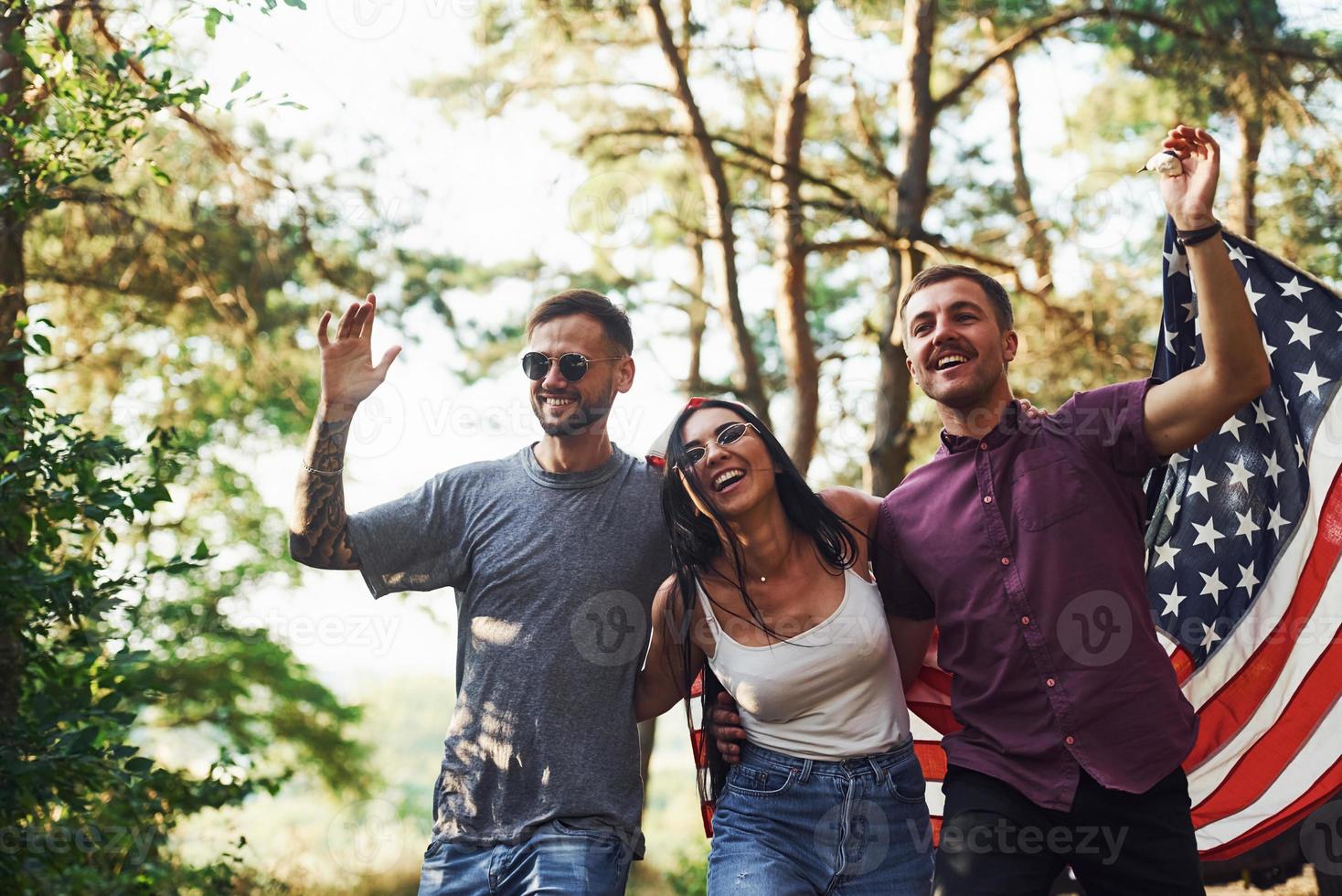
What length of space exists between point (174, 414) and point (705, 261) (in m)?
6.67

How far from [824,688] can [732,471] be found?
0.67 meters

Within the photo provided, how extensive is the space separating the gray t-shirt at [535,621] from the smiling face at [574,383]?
17 centimetres

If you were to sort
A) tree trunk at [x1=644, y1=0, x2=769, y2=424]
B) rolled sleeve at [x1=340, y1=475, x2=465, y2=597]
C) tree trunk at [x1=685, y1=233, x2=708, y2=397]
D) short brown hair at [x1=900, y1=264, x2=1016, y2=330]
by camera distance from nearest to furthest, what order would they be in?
short brown hair at [x1=900, y1=264, x2=1016, y2=330] → rolled sleeve at [x1=340, y1=475, x2=465, y2=597] → tree trunk at [x1=644, y1=0, x2=769, y2=424] → tree trunk at [x1=685, y1=233, x2=708, y2=397]

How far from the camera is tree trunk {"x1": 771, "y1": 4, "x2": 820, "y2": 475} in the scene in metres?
10.7

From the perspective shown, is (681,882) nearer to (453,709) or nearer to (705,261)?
(705,261)

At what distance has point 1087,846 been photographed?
292 cm

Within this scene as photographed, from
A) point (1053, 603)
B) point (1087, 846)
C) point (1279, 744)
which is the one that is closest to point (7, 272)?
point (1053, 603)

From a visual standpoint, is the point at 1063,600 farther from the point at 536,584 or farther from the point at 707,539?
the point at 536,584

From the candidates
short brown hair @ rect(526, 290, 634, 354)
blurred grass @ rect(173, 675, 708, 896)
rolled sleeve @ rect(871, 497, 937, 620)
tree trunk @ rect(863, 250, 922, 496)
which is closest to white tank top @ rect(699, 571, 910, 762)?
rolled sleeve @ rect(871, 497, 937, 620)

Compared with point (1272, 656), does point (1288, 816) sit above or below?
below

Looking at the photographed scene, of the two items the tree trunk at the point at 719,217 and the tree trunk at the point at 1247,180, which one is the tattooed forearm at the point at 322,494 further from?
the tree trunk at the point at 1247,180

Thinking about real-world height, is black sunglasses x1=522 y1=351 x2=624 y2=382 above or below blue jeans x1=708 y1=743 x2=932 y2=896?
above

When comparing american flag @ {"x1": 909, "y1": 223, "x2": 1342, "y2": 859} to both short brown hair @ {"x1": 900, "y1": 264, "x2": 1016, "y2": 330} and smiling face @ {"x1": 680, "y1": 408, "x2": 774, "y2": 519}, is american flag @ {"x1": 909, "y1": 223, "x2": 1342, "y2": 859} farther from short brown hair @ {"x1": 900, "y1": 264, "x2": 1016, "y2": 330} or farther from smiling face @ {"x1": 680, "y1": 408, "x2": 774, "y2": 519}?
smiling face @ {"x1": 680, "y1": 408, "x2": 774, "y2": 519}

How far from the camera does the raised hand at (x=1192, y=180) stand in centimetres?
290
